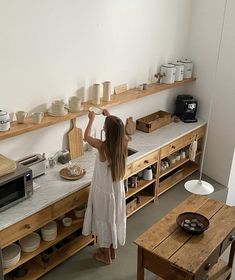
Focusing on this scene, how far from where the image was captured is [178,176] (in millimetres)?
4262

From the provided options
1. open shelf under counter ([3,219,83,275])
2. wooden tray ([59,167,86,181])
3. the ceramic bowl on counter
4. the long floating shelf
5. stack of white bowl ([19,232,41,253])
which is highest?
the long floating shelf

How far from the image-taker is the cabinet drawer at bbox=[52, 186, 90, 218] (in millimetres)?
2713

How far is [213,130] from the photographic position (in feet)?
14.0

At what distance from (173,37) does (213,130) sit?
1.20 meters

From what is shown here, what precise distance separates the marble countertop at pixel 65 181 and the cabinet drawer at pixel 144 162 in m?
0.05

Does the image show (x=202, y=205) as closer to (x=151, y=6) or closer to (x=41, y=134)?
(x=41, y=134)

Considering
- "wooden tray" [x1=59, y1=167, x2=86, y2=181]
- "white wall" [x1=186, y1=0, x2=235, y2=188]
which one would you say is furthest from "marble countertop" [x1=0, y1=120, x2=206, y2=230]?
"white wall" [x1=186, y1=0, x2=235, y2=188]

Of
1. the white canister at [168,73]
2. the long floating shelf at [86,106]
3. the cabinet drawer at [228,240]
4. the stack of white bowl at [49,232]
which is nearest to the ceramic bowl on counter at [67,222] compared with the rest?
the stack of white bowl at [49,232]

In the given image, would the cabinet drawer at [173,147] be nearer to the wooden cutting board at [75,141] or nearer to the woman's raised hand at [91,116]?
the wooden cutting board at [75,141]

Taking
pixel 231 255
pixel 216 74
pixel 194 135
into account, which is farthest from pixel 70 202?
pixel 216 74

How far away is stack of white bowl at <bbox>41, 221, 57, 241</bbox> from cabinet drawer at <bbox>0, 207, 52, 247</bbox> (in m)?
0.17

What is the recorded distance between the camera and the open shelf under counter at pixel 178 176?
13.3ft

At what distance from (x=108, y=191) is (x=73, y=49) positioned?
A: 1244mm

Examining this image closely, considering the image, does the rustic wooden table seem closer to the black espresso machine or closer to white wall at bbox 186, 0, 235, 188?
white wall at bbox 186, 0, 235, 188
